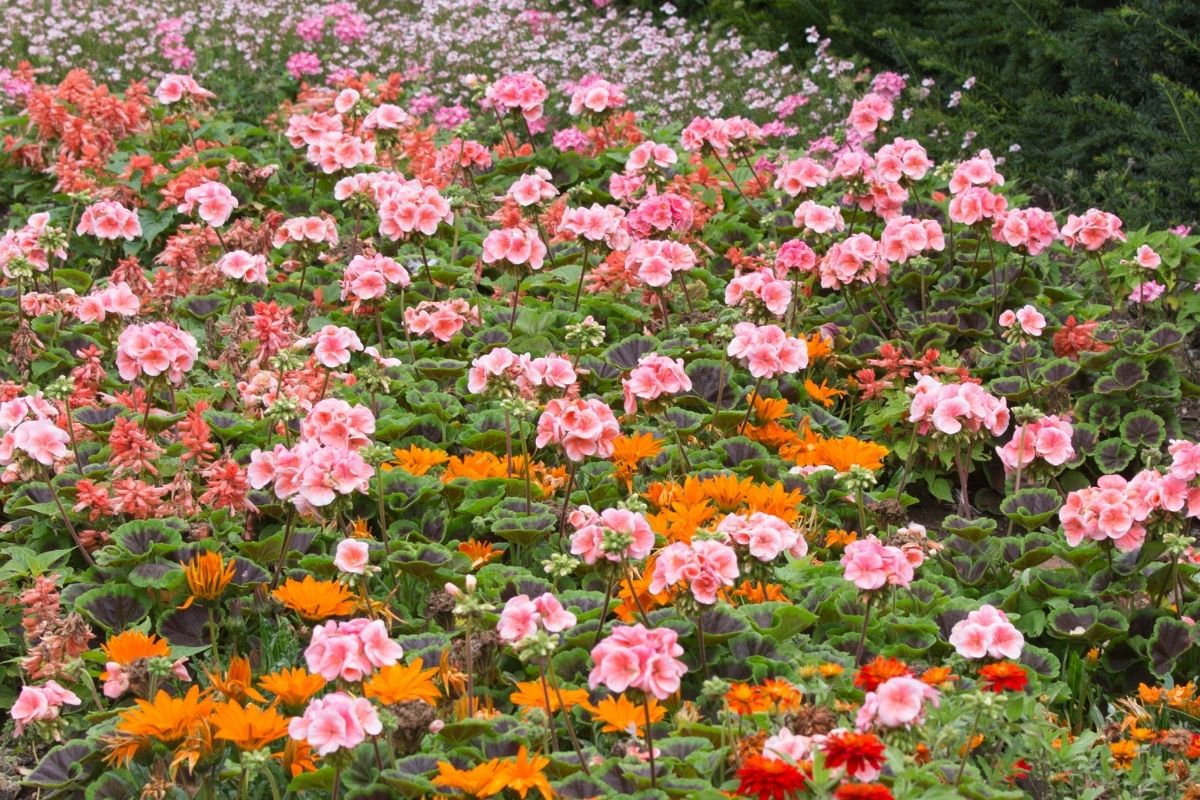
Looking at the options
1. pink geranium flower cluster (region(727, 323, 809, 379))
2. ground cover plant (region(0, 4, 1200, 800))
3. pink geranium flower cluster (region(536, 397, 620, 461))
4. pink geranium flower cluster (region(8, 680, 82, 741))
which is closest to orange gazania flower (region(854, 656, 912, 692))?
ground cover plant (region(0, 4, 1200, 800))

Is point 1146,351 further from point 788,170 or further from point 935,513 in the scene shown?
point 788,170

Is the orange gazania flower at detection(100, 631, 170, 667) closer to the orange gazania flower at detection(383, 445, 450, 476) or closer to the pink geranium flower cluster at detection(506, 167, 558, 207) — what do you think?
the orange gazania flower at detection(383, 445, 450, 476)

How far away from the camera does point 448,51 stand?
8.48m

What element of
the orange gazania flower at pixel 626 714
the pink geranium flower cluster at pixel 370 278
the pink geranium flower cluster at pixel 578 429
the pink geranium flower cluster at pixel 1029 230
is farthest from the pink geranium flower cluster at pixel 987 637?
the pink geranium flower cluster at pixel 370 278

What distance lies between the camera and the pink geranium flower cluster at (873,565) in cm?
295

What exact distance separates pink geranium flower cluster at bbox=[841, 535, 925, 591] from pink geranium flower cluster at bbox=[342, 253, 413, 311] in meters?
1.89

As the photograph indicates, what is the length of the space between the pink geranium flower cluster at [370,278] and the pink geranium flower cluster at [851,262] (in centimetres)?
136

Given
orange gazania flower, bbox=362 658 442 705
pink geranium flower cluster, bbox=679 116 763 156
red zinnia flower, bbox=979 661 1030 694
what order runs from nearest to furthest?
red zinnia flower, bbox=979 661 1030 694 → orange gazania flower, bbox=362 658 442 705 → pink geranium flower cluster, bbox=679 116 763 156

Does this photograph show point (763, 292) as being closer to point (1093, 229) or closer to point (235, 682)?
point (1093, 229)

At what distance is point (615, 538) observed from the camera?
9.36ft

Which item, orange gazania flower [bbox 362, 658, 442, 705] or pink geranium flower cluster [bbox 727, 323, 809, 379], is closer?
orange gazania flower [bbox 362, 658, 442, 705]

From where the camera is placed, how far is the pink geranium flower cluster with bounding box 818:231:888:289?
15.2 feet

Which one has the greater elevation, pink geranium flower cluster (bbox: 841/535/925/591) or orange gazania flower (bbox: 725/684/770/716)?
pink geranium flower cluster (bbox: 841/535/925/591)

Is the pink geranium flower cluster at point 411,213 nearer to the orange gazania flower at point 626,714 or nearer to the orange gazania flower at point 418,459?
the orange gazania flower at point 418,459
